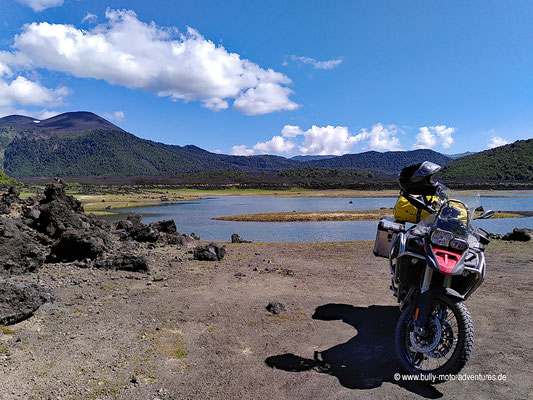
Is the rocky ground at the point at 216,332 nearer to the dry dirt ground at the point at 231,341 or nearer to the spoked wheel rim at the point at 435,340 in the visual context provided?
the dry dirt ground at the point at 231,341

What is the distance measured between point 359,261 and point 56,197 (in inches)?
585

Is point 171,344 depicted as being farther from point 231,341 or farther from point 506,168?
point 506,168

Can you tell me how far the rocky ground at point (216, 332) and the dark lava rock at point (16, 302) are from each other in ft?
0.07

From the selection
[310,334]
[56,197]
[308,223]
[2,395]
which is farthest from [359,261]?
[308,223]

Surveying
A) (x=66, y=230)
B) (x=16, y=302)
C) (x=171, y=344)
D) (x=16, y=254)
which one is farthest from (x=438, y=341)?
(x=66, y=230)

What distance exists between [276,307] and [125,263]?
5.68 metres

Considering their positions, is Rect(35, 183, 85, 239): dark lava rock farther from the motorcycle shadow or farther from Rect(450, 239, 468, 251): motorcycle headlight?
Rect(450, 239, 468, 251): motorcycle headlight

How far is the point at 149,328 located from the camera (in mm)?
6555

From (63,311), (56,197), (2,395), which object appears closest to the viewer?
(2,395)

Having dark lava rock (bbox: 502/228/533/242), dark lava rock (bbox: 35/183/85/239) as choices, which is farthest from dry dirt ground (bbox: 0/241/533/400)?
dark lava rock (bbox: 502/228/533/242)

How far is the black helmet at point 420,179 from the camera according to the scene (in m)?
5.61

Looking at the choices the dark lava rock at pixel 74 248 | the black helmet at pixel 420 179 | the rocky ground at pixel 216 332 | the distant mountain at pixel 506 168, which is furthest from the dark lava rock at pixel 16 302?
the distant mountain at pixel 506 168

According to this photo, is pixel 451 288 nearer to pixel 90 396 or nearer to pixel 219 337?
pixel 219 337

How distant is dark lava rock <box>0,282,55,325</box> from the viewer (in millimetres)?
6043
